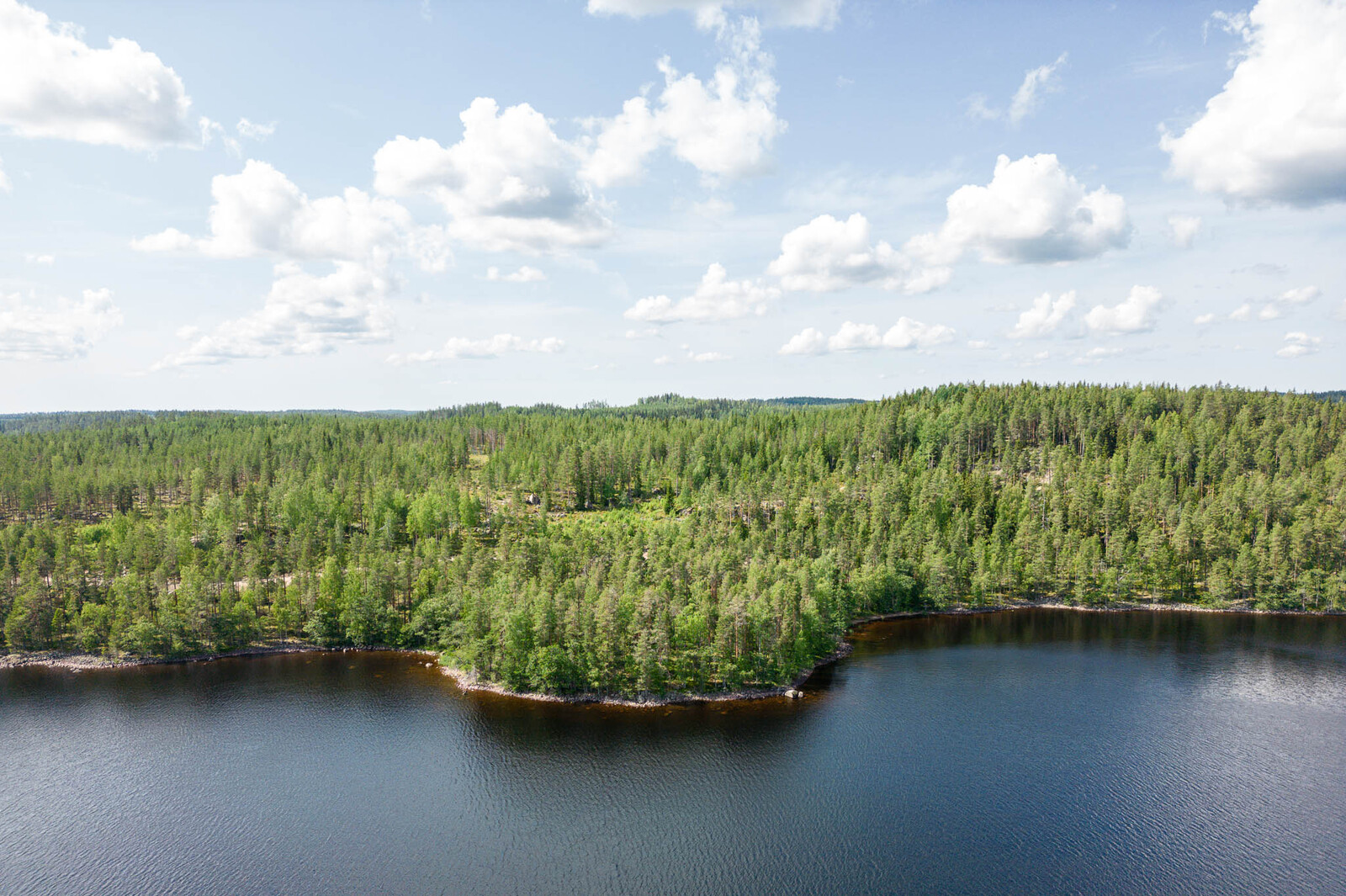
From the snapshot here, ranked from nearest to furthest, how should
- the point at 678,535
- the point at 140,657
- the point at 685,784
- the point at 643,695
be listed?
the point at 685,784
the point at 643,695
the point at 140,657
the point at 678,535

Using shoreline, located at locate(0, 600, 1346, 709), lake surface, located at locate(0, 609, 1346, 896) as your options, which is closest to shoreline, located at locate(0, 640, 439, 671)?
shoreline, located at locate(0, 600, 1346, 709)

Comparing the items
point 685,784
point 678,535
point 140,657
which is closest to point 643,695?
point 685,784

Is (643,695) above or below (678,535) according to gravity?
below

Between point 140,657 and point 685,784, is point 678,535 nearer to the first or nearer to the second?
point 685,784

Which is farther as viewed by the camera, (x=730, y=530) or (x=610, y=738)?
(x=730, y=530)

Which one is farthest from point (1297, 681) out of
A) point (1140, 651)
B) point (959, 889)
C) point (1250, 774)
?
point (959, 889)

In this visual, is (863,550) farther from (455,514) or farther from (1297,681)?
(455,514)

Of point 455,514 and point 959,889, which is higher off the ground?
point 455,514
